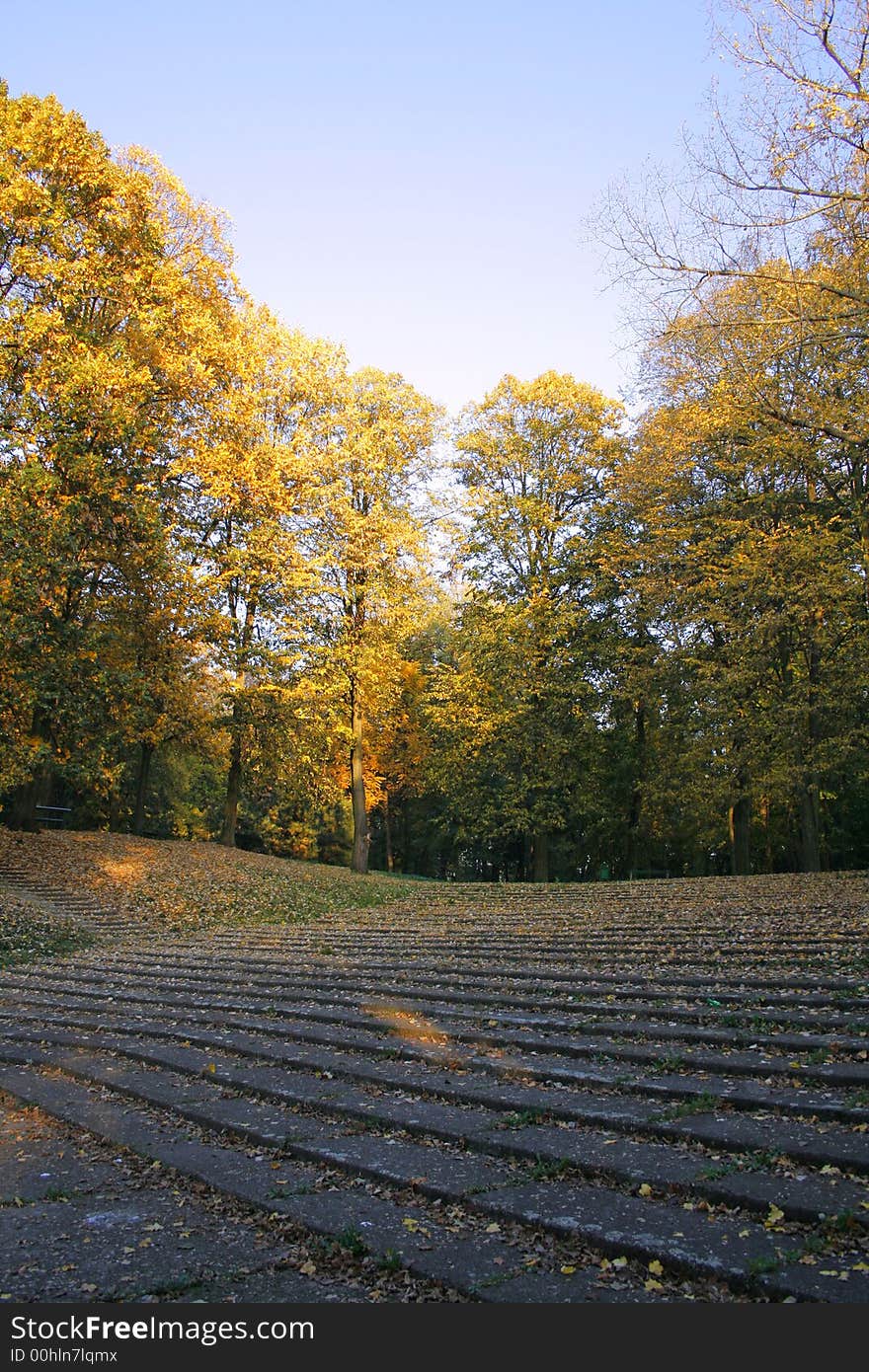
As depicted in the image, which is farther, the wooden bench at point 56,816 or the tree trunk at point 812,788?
the wooden bench at point 56,816

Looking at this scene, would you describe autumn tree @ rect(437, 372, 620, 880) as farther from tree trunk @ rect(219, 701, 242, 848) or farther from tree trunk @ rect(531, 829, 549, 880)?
tree trunk @ rect(219, 701, 242, 848)

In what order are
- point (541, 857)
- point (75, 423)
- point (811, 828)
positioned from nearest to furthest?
point (75, 423), point (811, 828), point (541, 857)

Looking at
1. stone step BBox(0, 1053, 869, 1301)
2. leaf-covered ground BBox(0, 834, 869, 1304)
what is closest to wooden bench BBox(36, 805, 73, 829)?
leaf-covered ground BBox(0, 834, 869, 1304)

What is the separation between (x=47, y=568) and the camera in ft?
56.4

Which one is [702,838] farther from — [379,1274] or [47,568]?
[379,1274]

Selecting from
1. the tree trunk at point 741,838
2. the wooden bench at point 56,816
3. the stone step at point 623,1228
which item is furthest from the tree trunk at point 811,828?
the wooden bench at point 56,816

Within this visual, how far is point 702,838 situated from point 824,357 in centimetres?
1779

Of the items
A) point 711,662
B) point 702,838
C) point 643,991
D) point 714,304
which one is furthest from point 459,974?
point 702,838

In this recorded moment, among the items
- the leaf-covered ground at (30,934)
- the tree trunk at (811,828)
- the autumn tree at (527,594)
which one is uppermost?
the autumn tree at (527,594)

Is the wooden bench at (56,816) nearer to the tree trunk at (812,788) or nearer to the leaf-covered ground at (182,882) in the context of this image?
the leaf-covered ground at (182,882)

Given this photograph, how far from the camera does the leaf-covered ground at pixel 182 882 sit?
1780cm

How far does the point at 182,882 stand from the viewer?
1975 cm

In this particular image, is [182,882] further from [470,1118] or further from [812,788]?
[470,1118]

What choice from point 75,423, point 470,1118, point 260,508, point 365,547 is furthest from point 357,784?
point 470,1118
